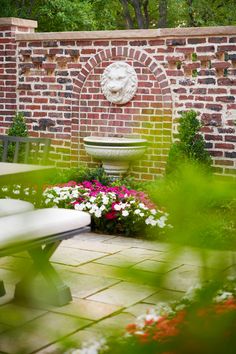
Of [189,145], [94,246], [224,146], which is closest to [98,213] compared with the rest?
[94,246]

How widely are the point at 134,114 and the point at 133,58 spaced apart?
659mm

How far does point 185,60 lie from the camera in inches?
303

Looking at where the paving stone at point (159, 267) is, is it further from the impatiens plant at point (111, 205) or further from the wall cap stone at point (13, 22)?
the wall cap stone at point (13, 22)

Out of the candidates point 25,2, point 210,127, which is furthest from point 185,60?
point 25,2

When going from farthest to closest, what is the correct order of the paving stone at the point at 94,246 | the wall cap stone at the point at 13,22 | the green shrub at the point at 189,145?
the wall cap stone at the point at 13,22 → the green shrub at the point at 189,145 → the paving stone at the point at 94,246

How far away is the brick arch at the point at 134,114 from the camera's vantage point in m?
7.84

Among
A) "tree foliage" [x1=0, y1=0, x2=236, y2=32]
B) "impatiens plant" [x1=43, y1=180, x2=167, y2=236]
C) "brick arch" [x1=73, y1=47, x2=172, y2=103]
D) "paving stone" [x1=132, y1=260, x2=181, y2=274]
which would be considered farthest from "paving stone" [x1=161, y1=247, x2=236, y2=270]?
"tree foliage" [x1=0, y1=0, x2=236, y2=32]

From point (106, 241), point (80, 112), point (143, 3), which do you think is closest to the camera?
point (106, 241)

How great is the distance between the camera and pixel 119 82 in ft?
26.5

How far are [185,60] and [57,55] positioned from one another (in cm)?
178

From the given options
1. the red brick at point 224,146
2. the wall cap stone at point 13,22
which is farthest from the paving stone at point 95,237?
the wall cap stone at point 13,22

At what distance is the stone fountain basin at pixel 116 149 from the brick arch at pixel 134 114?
13 cm

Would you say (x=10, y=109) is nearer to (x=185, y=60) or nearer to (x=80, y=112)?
(x=80, y=112)

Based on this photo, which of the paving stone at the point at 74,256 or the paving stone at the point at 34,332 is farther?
the paving stone at the point at 74,256
